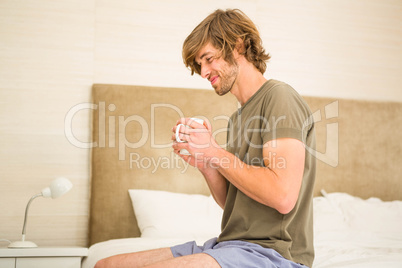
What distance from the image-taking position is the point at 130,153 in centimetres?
266

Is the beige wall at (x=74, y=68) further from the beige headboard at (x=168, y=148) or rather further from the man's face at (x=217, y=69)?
the man's face at (x=217, y=69)

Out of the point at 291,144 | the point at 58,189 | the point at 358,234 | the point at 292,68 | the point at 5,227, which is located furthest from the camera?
the point at 292,68

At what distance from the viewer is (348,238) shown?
232 centimetres

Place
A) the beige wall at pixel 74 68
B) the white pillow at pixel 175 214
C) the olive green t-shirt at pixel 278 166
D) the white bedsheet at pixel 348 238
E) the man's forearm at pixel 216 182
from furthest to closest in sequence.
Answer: the beige wall at pixel 74 68
the white pillow at pixel 175 214
the white bedsheet at pixel 348 238
the man's forearm at pixel 216 182
the olive green t-shirt at pixel 278 166

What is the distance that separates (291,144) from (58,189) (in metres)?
1.40

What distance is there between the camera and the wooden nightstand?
1813 mm

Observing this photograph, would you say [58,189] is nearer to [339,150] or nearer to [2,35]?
[2,35]

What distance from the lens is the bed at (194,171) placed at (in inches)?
95.1

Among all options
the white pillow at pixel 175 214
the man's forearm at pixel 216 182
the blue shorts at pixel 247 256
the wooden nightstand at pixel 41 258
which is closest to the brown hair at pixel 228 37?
the man's forearm at pixel 216 182

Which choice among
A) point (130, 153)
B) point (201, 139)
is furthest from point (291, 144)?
point (130, 153)

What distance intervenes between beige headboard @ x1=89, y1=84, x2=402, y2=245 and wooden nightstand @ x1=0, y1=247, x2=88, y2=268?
74 centimetres

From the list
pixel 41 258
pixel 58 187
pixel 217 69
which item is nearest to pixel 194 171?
pixel 58 187

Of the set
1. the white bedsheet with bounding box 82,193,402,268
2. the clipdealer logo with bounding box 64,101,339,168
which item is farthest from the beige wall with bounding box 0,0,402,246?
the white bedsheet with bounding box 82,193,402,268

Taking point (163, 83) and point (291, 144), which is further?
point (163, 83)
